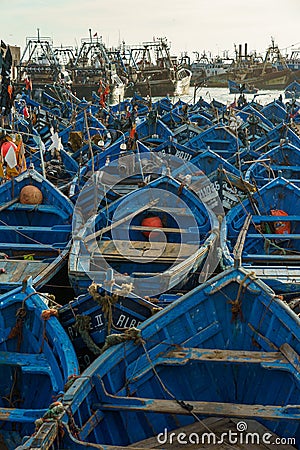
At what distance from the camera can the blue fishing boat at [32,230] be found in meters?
10.0

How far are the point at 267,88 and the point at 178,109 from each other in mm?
56352

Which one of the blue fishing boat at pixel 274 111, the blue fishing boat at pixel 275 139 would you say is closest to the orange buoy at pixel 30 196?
the blue fishing boat at pixel 275 139

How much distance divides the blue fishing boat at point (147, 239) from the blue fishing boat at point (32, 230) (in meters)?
0.53

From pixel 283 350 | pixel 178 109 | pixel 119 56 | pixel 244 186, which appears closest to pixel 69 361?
pixel 283 350

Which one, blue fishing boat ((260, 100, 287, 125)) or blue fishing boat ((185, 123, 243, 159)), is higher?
blue fishing boat ((260, 100, 287, 125))

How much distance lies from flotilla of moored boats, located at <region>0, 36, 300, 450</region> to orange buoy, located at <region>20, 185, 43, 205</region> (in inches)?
1.1

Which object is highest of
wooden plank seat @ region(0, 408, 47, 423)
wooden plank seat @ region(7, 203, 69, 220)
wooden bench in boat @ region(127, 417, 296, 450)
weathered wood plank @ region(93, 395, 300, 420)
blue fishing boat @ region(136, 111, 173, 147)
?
blue fishing boat @ region(136, 111, 173, 147)

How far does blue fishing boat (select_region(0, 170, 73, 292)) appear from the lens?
10029 millimetres

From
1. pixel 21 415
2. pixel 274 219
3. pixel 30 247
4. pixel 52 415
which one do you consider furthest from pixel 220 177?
pixel 52 415

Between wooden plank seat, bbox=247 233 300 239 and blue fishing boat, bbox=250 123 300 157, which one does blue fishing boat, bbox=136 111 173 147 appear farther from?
wooden plank seat, bbox=247 233 300 239

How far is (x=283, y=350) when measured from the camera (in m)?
6.89

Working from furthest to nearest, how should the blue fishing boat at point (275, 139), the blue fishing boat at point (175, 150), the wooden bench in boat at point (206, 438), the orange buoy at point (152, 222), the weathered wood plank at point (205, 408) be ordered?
the blue fishing boat at point (275, 139), the blue fishing boat at point (175, 150), the orange buoy at point (152, 222), the wooden bench in boat at point (206, 438), the weathered wood plank at point (205, 408)

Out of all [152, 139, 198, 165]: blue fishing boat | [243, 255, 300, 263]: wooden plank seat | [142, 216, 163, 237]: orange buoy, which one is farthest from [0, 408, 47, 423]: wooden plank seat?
[152, 139, 198, 165]: blue fishing boat

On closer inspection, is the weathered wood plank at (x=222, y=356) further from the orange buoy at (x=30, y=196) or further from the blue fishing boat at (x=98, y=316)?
the orange buoy at (x=30, y=196)
